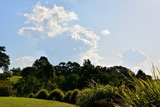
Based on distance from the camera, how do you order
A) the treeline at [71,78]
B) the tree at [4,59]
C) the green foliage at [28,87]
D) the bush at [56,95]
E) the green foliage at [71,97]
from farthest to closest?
the tree at [4,59]
the green foliage at [28,87]
the treeline at [71,78]
the bush at [56,95]
the green foliage at [71,97]

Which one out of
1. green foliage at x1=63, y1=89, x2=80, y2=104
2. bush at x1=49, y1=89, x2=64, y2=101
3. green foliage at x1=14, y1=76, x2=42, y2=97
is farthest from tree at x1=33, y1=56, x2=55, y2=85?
green foliage at x1=63, y1=89, x2=80, y2=104

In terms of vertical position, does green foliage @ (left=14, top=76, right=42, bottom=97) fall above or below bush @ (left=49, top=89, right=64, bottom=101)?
above

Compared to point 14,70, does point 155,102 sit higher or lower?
lower

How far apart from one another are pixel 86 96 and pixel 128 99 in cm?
1406

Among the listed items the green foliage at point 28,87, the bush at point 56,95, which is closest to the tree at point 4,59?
the green foliage at point 28,87

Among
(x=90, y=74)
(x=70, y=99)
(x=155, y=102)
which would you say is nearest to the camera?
(x=155, y=102)

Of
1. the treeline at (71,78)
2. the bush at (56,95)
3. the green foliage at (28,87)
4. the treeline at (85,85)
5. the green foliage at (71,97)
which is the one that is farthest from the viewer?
the green foliage at (28,87)

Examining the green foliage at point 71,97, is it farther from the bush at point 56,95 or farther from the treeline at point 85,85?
the bush at point 56,95

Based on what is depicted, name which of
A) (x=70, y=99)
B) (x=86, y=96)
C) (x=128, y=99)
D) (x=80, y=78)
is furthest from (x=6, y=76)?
(x=128, y=99)

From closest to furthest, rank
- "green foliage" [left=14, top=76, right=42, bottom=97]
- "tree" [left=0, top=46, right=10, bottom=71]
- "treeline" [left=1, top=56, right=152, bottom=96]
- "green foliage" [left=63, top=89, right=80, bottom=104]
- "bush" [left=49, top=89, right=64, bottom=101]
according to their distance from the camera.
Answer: "green foliage" [left=63, top=89, right=80, bottom=104]
"bush" [left=49, top=89, right=64, bottom=101]
"treeline" [left=1, top=56, right=152, bottom=96]
"green foliage" [left=14, top=76, right=42, bottom=97]
"tree" [left=0, top=46, right=10, bottom=71]

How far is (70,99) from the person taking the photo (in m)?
45.6

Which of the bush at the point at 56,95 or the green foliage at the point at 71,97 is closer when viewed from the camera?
the green foliage at the point at 71,97

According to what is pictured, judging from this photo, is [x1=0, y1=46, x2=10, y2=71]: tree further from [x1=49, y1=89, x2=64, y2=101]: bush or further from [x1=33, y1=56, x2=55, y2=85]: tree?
[x1=49, y1=89, x2=64, y2=101]: bush

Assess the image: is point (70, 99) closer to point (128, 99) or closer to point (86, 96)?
point (86, 96)
